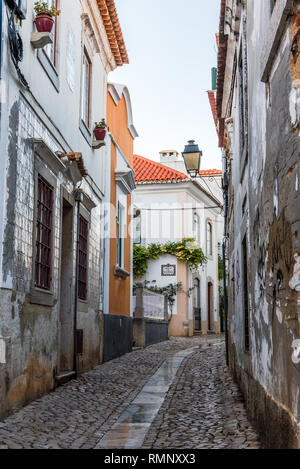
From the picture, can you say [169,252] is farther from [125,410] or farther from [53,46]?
[125,410]

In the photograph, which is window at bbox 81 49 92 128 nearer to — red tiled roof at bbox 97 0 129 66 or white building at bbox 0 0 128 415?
white building at bbox 0 0 128 415

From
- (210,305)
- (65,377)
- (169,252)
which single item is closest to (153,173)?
(169,252)

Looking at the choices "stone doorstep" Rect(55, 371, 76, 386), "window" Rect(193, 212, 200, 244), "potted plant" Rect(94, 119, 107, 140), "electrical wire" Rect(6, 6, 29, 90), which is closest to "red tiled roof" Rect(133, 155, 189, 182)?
"window" Rect(193, 212, 200, 244)

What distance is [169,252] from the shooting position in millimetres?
24750

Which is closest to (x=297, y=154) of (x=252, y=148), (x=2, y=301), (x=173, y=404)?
(x=252, y=148)

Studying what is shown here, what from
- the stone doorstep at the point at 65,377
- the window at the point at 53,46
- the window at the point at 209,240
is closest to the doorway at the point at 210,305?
the window at the point at 209,240

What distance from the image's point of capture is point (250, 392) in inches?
227

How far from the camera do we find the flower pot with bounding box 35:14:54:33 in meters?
7.02

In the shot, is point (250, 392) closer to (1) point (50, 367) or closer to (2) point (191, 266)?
(1) point (50, 367)

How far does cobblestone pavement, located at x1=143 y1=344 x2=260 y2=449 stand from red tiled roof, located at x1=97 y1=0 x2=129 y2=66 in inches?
294

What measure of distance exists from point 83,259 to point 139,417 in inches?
181

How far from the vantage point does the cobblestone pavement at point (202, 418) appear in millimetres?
5035

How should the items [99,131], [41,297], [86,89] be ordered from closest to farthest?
[41,297]
[86,89]
[99,131]

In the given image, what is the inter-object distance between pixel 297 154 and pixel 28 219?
431 centimetres
